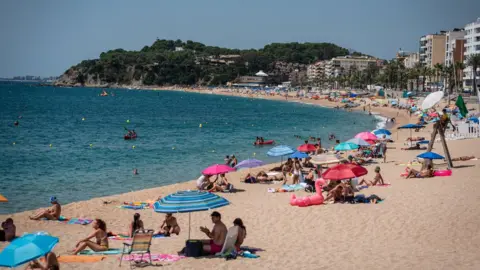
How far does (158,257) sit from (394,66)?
335 feet

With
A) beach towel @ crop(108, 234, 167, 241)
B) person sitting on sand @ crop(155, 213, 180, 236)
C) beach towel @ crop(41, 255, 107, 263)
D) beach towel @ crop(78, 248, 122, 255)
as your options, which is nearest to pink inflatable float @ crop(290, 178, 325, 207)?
person sitting on sand @ crop(155, 213, 180, 236)

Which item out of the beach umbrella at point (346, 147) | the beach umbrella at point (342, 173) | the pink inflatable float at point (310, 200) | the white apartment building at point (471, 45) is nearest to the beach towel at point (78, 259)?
the pink inflatable float at point (310, 200)

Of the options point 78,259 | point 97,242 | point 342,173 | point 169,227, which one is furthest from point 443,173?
point 78,259

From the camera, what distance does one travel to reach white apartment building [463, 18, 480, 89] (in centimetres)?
7612

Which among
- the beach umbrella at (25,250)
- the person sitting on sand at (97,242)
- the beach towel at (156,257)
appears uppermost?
the beach umbrella at (25,250)

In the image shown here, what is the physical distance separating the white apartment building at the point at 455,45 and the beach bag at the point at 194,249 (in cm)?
8007

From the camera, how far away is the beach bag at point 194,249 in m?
10.4

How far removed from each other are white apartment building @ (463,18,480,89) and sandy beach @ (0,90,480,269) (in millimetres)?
63765

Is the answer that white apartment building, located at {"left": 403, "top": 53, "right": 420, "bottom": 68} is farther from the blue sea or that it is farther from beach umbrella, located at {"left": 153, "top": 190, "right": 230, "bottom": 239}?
beach umbrella, located at {"left": 153, "top": 190, "right": 230, "bottom": 239}

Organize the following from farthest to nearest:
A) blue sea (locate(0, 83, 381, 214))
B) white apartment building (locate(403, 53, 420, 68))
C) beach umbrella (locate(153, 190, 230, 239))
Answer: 1. white apartment building (locate(403, 53, 420, 68))
2. blue sea (locate(0, 83, 381, 214))
3. beach umbrella (locate(153, 190, 230, 239))

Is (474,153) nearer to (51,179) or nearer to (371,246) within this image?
(371,246)

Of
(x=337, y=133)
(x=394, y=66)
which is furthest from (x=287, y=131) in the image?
(x=394, y=66)

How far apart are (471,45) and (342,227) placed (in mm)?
74331

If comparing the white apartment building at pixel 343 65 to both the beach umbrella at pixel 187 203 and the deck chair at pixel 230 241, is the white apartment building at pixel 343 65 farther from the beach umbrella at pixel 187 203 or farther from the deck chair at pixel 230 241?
the deck chair at pixel 230 241
